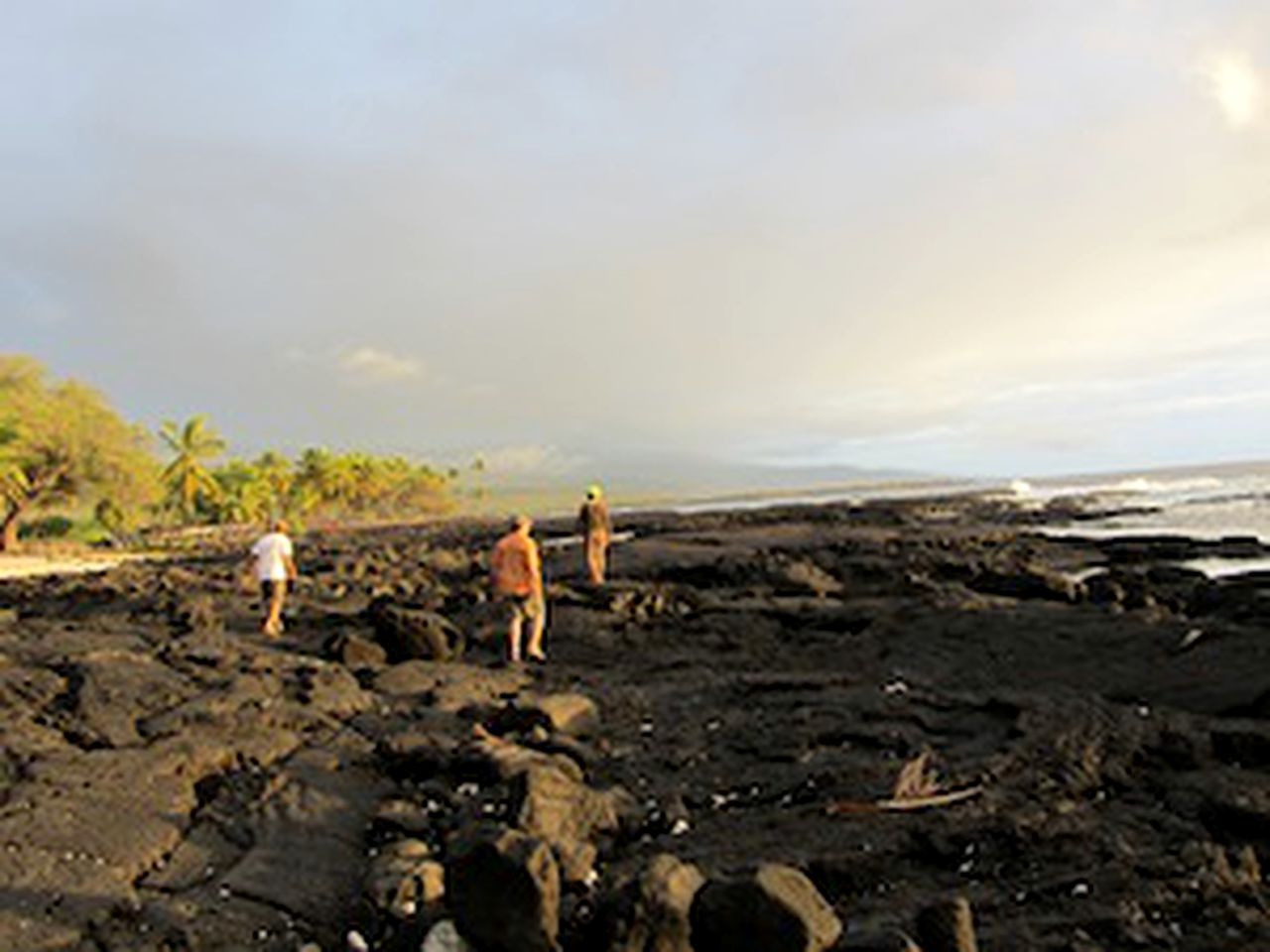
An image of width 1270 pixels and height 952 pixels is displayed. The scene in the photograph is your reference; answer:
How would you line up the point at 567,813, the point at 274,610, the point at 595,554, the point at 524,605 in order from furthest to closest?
1. the point at 595,554
2. the point at 274,610
3. the point at 524,605
4. the point at 567,813

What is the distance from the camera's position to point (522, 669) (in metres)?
12.6

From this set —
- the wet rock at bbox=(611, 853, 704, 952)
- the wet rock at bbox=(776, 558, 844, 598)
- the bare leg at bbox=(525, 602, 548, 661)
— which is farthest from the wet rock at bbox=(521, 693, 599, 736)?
the wet rock at bbox=(776, 558, 844, 598)

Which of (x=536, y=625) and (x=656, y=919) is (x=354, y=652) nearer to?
(x=536, y=625)

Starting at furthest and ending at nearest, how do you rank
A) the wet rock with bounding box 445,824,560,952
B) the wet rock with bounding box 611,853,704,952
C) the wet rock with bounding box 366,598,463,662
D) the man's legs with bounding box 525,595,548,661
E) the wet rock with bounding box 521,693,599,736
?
the man's legs with bounding box 525,595,548,661
the wet rock with bounding box 366,598,463,662
the wet rock with bounding box 521,693,599,736
the wet rock with bounding box 445,824,560,952
the wet rock with bounding box 611,853,704,952

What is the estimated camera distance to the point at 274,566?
1530 centimetres

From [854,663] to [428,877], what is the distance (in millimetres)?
8245

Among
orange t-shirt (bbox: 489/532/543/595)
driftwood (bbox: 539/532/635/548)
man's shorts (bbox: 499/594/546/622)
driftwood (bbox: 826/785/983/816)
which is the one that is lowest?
driftwood (bbox: 539/532/635/548)

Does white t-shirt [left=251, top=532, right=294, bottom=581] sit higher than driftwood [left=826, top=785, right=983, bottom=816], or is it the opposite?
white t-shirt [left=251, top=532, right=294, bottom=581]

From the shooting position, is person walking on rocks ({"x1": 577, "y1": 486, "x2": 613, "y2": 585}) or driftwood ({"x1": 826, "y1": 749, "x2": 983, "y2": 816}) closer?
driftwood ({"x1": 826, "y1": 749, "x2": 983, "y2": 816})

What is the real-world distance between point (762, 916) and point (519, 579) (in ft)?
29.0

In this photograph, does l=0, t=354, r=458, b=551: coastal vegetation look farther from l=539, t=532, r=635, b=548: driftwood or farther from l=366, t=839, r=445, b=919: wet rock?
l=366, t=839, r=445, b=919: wet rock

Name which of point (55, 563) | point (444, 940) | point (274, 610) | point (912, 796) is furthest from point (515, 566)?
point (55, 563)

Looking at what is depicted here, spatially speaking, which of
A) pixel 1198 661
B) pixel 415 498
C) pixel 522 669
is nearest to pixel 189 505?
pixel 415 498

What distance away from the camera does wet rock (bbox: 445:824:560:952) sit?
459cm
